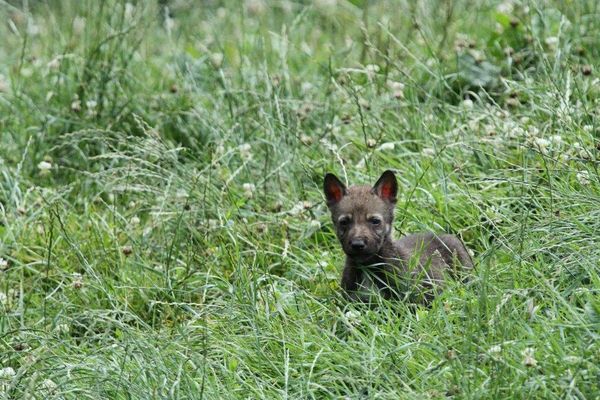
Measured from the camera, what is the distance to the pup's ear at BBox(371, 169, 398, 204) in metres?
6.37

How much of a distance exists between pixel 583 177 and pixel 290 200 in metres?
1.75

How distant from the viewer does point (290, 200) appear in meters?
7.28

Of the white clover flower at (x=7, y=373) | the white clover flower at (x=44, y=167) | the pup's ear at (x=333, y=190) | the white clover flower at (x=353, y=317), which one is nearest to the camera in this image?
the white clover flower at (x=7, y=373)

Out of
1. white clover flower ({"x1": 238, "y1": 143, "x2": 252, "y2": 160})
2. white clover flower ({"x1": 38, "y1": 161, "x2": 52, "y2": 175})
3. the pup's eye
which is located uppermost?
the pup's eye

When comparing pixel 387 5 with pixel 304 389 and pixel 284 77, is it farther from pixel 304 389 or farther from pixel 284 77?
pixel 304 389

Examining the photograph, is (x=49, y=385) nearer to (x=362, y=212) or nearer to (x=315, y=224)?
(x=362, y=212)

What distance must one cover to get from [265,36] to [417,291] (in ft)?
12.9

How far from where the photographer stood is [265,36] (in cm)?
959

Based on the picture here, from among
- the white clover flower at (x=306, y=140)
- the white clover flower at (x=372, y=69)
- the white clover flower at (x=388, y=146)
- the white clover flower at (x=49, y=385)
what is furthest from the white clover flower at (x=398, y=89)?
the white clover flower at (x=49, y=385)

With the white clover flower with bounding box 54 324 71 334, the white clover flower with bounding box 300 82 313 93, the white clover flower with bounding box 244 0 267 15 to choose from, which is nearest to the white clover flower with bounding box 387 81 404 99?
the white clover flower with bounding box 300 82 313 93

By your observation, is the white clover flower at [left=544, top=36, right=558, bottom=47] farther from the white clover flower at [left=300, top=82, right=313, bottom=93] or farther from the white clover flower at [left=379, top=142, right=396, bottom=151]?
the white clover flower at [left=300, top=82, right=313, bottom=93]

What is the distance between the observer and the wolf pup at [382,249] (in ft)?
20.2

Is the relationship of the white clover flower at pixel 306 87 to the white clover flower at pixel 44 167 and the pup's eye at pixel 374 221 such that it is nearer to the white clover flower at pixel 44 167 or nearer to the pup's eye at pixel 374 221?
the white clover flower at pixel 44 167

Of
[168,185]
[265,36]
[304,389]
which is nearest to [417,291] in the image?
[304,389]
